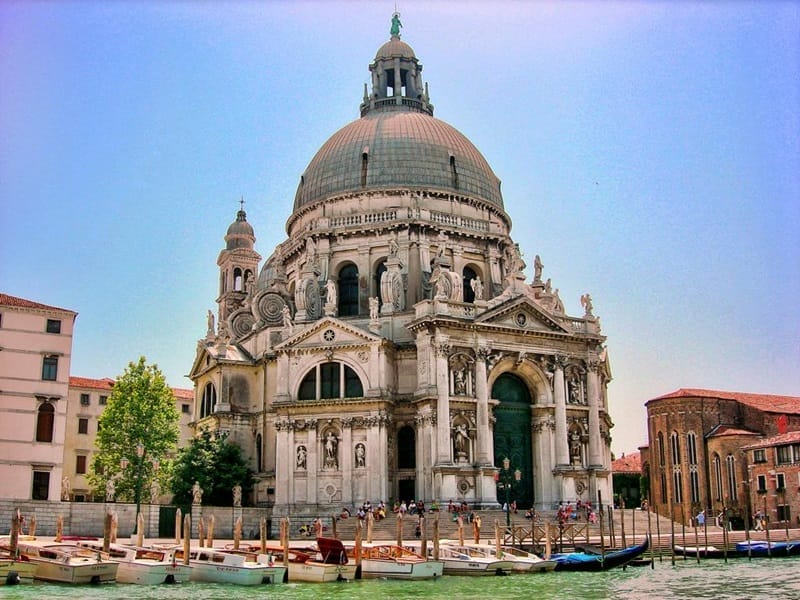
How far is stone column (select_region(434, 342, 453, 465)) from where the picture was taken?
141 feet

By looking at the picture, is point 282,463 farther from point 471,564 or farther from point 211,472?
point 471,564

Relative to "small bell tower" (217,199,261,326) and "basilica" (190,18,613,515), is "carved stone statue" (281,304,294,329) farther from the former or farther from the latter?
"small bell tower" (217,199,261,326)

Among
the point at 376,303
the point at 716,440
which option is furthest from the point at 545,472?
the point at 716,440

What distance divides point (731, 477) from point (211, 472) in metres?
30.9

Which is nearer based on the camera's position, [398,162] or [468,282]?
[468,282]

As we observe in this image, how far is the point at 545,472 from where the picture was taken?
46.0 metres

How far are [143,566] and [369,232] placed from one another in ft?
83.8

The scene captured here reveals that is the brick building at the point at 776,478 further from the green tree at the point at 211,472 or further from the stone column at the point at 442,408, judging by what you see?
the green tree at the point at 211,472

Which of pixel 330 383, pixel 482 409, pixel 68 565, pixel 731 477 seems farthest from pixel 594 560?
pixel 731 477

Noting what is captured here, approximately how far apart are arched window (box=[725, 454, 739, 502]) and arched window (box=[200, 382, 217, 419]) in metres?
30.2

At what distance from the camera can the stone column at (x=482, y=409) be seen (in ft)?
143

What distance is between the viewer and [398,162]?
172ft

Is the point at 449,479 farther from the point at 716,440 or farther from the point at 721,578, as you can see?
the point at 716,440

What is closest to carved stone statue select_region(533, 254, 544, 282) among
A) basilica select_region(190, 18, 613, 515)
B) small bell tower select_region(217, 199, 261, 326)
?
basilica select_region(190, 18, 613, 515)
